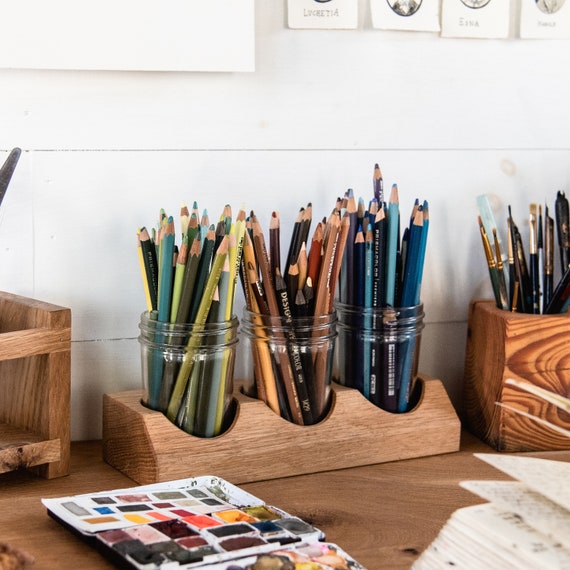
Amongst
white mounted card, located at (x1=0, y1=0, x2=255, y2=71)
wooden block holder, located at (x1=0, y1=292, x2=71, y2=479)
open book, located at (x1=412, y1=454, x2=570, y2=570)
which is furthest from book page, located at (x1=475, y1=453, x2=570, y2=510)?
white mounted card, located at (x1=0, y1=0, x2=255, y2=71)

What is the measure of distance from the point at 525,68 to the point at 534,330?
29cm

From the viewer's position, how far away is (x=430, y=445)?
813 mm

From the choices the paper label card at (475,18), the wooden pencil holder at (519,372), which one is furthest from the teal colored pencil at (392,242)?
the paper label card at (475,18)

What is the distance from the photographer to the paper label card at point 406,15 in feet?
2.84

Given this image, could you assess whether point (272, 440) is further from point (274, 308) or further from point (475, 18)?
point (475, 18)

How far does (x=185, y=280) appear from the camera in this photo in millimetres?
709

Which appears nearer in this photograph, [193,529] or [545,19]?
[193,529]

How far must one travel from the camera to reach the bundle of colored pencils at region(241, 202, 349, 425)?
75cm

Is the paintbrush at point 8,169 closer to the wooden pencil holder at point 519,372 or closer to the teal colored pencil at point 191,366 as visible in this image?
the teal colored pencil at point 191,366

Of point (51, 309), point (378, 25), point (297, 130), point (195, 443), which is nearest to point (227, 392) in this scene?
point (195, 443)

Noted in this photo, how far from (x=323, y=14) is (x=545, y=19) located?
0.25 meters

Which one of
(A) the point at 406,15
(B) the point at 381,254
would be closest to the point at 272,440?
(B) the point at 381,254

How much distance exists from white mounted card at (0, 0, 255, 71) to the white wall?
2 centimetres

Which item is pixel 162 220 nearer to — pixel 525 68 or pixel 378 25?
pixel 378 25
